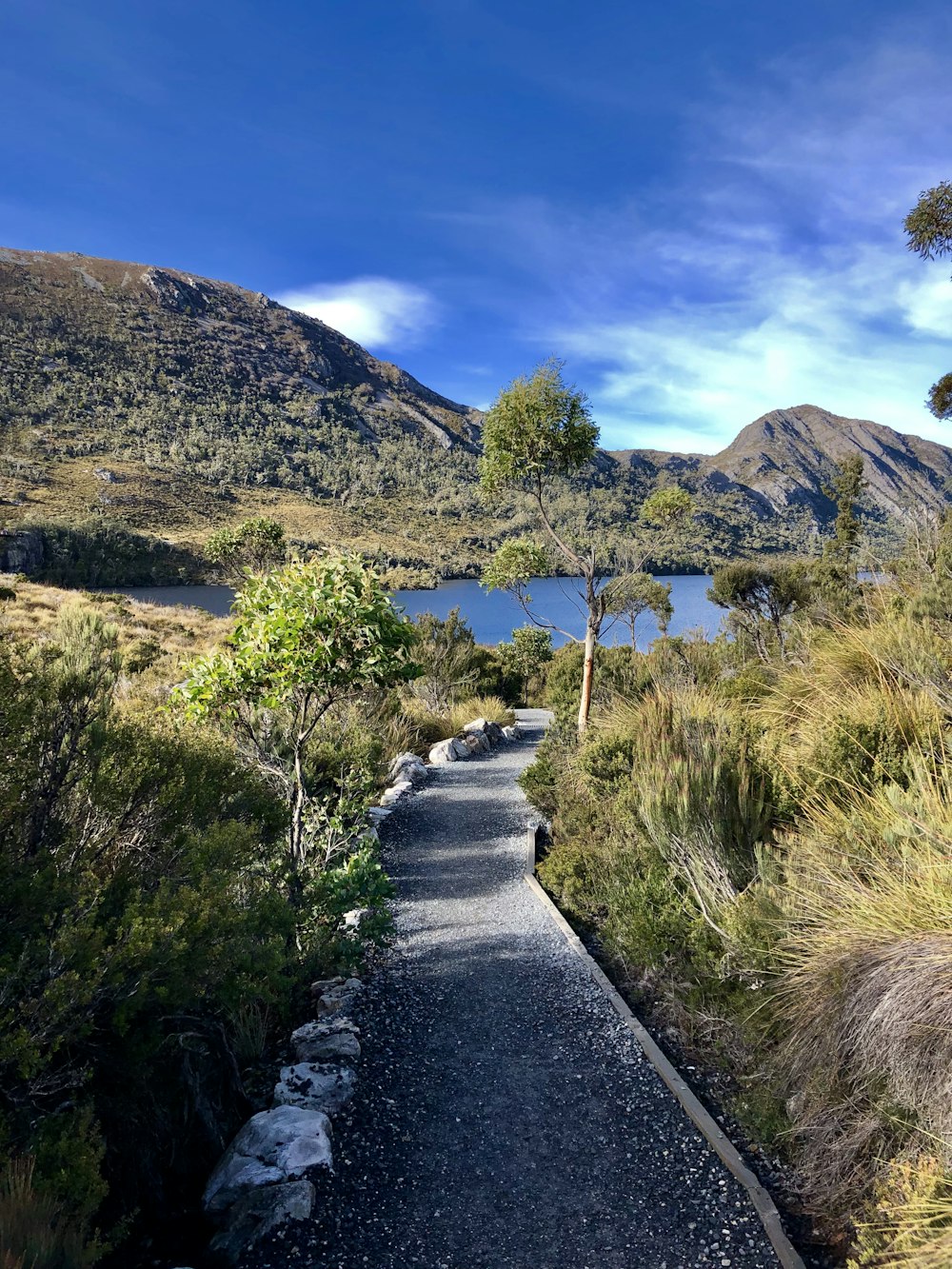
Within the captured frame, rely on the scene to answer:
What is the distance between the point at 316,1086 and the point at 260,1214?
0.76 metres

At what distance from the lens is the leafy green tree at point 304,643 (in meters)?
3.85

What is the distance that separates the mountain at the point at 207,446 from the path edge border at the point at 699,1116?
8.41m

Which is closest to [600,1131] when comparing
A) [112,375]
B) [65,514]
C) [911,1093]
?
[911,1093]

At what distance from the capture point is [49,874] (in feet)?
7.27

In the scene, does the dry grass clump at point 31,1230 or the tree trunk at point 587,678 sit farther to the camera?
the tree trunk at point 587,678

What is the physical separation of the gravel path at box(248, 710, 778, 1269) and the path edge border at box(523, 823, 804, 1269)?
0.04 meters

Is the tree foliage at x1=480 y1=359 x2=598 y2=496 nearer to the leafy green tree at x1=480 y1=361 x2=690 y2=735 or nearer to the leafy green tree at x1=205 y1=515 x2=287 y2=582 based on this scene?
the leafy green tree at x1=480 y1=361 x2=690 y2=735

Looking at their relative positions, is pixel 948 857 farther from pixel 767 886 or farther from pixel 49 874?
pixel 49 874

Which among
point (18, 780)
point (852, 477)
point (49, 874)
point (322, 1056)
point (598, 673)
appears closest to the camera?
point (49, 874)

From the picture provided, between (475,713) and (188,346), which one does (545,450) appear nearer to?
(475,713)

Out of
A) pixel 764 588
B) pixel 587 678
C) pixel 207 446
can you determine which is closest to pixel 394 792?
pixel 587 678

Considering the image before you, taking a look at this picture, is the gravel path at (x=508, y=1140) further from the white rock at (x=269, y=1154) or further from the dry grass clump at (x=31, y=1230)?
the dry grass clump at (x=31, y=1230)

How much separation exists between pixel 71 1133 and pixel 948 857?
286 centimetres

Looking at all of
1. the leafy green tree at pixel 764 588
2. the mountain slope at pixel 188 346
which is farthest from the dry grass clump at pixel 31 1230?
the mountain slope at pixel 188 346
